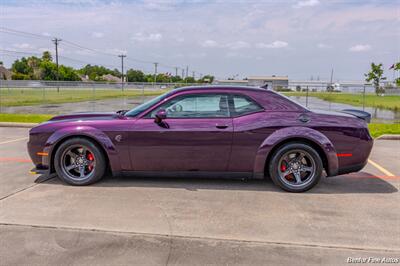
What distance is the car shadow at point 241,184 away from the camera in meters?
4.53

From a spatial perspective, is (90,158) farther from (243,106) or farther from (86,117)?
(243,106)

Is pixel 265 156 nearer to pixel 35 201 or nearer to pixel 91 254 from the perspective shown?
pixel 91 254

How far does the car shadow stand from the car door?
337 mm

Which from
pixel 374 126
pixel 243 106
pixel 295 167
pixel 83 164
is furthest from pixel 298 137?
pixel 374 126

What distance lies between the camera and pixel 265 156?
4.29 m

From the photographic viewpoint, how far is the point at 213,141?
4.28 m

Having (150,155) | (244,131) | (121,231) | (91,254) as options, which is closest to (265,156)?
(244,131)

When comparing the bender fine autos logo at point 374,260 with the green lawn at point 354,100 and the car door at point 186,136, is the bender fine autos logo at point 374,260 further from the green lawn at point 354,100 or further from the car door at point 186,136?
the green lawn at point 354,100

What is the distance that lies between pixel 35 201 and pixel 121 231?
155cm

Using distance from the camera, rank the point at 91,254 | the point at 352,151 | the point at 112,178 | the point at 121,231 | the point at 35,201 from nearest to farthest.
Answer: the point at 91,254 → the point at 121,231 → the point at 35,201 → the point at 352,151 → the point at 112,178

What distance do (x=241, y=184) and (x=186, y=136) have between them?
3.88 ft

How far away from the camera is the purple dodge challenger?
4262mm

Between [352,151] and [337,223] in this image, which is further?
[352,151]

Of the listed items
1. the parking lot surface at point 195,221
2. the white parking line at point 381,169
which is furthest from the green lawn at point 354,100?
the parking lot surface at point 195,221
